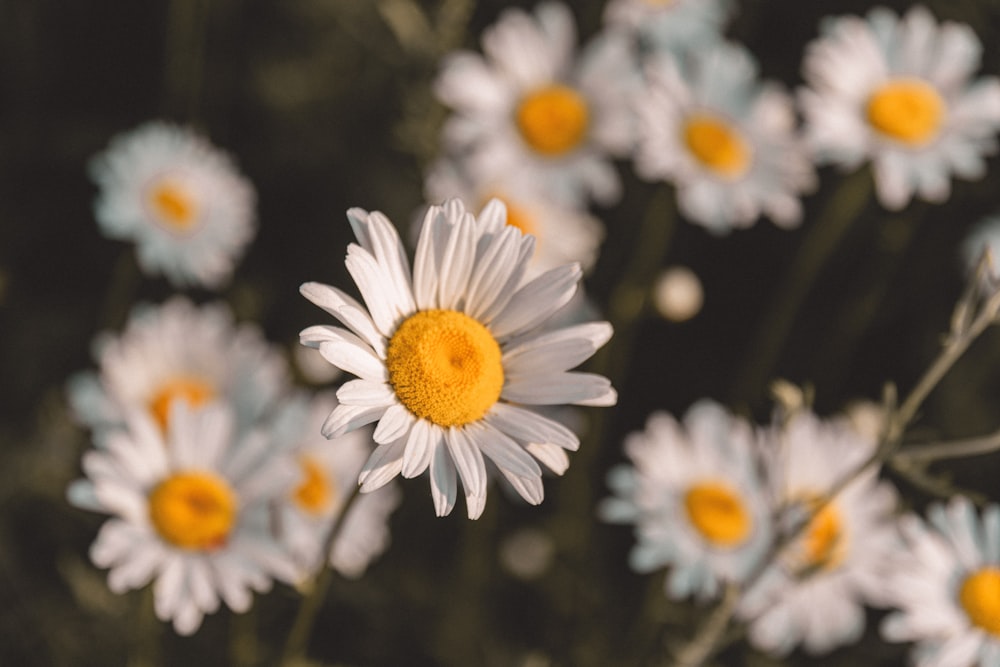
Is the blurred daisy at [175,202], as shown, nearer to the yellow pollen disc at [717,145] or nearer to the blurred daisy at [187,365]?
the blurred daisy at [187,365]

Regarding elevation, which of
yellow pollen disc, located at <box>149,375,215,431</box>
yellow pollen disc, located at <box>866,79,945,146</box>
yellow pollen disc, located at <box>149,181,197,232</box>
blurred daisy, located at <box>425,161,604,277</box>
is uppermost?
yellow pollen disc, located at <box>866,79,945,146</box>

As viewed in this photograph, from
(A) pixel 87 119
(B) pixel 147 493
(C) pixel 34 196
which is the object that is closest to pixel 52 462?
(B) pixel 147 493

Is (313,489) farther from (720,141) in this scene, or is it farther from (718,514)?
(720,141)

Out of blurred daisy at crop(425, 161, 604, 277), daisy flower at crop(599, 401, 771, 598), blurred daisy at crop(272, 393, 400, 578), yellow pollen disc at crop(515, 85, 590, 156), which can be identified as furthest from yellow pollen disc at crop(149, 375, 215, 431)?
yellow pollen disc at crop(515, 85, 590, 156)

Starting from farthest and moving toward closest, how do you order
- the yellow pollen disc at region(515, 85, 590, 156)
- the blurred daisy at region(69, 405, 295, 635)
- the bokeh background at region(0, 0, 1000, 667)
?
1. the yellow pollen disc at region(515, 85, 590, 156)
2. the bokeh background at region(0, 0, 1000, 667)
3. the blurred daisy at region(69, 405, 295, 635)

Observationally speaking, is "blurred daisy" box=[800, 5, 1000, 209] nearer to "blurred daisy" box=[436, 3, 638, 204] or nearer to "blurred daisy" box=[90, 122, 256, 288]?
"blurred daisy" box=[436, 3, 638, 204]

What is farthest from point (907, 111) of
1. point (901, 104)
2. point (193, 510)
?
point (193, 510)

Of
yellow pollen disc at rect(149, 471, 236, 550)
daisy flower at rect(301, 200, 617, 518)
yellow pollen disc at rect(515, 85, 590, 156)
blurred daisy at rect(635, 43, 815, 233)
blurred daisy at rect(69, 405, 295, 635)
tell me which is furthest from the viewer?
yellow pollen disc at rect(515, 85, 590, 156)
